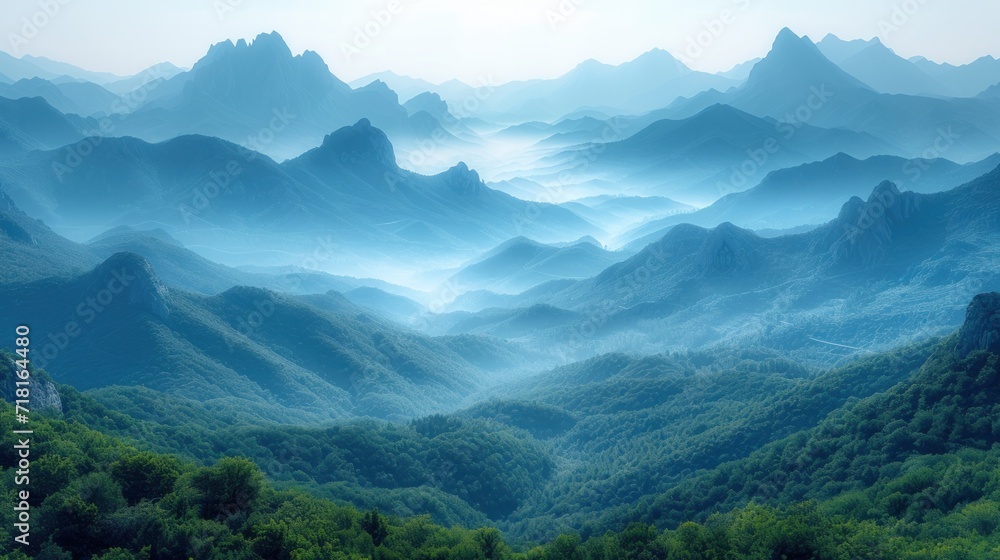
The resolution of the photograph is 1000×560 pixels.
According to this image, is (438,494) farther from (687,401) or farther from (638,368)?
(638,368)

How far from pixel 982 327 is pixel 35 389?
91.5 metres

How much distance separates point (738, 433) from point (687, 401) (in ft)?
86.1

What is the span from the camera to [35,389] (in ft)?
238

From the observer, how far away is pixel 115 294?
507 ft

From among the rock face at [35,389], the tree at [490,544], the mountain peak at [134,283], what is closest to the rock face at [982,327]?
the tree at [490,544]

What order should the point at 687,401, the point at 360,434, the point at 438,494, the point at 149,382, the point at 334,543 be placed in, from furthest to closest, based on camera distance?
the point at 149,382 → the point at 687,401 → the point at 360,434 → the point at 438,494 → the point at 334,543

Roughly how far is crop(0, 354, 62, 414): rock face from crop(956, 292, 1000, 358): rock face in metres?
89.3

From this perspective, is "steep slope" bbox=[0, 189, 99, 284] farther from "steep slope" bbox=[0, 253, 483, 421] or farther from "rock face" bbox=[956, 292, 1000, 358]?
"rock face" bbox=[956, 292, 1000, 358]

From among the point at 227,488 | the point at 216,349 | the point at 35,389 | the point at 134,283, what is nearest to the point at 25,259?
the point at 134,283

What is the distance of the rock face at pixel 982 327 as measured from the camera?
71312 millimetres

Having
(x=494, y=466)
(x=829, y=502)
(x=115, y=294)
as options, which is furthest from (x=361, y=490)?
(x=115, y=294)

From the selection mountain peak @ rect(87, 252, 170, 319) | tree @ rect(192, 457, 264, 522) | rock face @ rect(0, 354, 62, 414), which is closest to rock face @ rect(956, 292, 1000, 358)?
tree @ rect(192, 457, 264, 522)

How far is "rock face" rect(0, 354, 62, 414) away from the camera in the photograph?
Answer: 72.1 meters

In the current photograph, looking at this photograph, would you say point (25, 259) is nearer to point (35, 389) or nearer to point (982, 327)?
point (35, 389)
